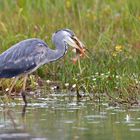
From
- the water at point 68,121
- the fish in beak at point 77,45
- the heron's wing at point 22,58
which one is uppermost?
the fish in beak at point 77,45

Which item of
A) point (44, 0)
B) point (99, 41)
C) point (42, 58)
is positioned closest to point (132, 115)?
point (42, 58)

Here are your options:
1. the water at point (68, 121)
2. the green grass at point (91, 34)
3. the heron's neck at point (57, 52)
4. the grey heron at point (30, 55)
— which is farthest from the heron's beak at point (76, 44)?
the water at point (68, 121)

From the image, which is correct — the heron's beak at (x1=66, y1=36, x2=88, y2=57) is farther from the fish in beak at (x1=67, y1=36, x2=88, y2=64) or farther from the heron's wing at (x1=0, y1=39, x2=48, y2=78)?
the heron's wing at (x1=0, y1=39, x2=48, y2=78)

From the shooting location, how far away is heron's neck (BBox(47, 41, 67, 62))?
1074cm

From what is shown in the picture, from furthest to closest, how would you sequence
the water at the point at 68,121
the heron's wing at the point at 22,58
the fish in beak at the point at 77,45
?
the fish in beak at the point at 77,45, the heron's wing at the point at 22,58, the water at the point at 68,121

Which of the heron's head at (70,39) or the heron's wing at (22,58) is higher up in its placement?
the heron's head at (70,39)

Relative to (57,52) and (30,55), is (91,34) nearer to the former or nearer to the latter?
(57,52)

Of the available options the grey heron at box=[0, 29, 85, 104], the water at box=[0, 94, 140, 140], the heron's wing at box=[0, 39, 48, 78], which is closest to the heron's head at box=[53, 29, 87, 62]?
the grey heron at box=[0, 29, 85, 104]

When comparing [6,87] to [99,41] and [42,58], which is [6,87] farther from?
[99,41]

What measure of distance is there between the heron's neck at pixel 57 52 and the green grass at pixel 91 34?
0.34 m

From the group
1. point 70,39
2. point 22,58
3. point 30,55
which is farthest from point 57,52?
point 22,58

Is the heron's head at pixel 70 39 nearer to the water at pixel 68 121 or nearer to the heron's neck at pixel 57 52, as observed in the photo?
the heron's neck at pixel 57 52

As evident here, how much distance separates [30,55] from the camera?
10461 mm

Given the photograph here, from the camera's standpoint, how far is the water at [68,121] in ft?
24.9
